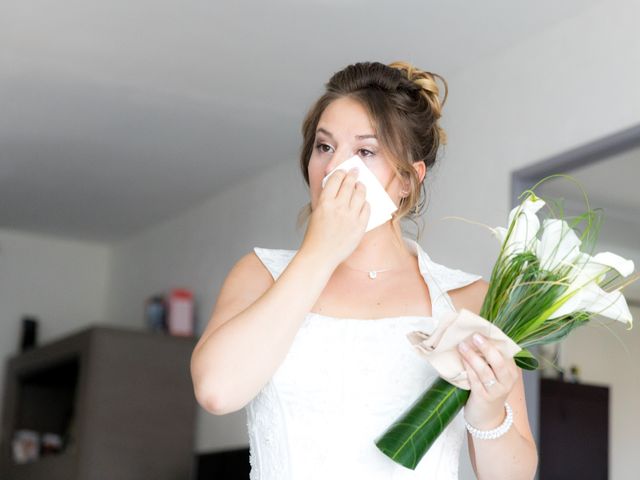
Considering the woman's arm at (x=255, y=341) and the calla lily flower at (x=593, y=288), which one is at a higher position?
the calla lily flower at (x=593, y=288)

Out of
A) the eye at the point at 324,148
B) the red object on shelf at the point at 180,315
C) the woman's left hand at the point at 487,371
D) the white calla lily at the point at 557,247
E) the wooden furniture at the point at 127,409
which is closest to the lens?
the woman's left hand at the point at 487,371

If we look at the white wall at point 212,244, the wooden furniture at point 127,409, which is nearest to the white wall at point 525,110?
the white wall at point 212,244

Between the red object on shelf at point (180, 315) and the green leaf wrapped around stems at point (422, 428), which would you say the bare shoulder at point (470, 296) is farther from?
the red object on shelf at point (180, 315)

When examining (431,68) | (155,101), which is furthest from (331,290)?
(155,101)

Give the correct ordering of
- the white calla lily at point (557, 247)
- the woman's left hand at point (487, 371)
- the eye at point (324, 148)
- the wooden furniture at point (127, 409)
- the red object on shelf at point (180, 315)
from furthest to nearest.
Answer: the red object on shelf at point (180, 315) → the wooden furniture at point (127, 409) → the eye at point (324, 148) → the white calla lily at point (557, 247) → the woman's left hand at point (487, 371)

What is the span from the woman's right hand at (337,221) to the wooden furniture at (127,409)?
3.26 meters

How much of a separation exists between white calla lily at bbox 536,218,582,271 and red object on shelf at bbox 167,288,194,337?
3653 mm

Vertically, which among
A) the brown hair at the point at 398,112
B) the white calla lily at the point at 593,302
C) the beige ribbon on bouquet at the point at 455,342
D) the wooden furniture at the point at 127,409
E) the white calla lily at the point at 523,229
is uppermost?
the brown hair at the point at 398,112

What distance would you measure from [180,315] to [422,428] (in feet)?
12.0

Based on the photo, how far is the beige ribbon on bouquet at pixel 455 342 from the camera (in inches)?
48.9

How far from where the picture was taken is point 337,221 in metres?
1.31

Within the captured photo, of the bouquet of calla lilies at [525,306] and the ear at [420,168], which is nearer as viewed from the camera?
the bouquet of calla lilies at [525,306]

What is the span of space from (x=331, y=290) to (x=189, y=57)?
7.09 feet

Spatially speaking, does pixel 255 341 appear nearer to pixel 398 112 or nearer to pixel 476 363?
pixel 476 363
